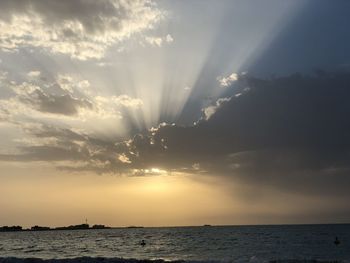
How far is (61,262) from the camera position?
5169 cm

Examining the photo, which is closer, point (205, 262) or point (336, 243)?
point (205, 262)

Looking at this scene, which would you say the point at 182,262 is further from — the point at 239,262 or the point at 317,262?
the point at 317,262

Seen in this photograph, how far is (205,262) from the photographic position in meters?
49.5

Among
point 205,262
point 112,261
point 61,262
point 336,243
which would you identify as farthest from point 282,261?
point 336,243

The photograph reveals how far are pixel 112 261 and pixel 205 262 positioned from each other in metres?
9.64

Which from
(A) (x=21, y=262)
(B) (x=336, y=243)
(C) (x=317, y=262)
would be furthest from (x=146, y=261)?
(B) (x=336, y=243)

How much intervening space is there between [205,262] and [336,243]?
3008 inches

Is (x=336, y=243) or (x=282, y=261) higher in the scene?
(x=336, y=243)

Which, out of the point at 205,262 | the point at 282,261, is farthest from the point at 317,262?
the point at 205,262

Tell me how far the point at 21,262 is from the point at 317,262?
3149 centimetres

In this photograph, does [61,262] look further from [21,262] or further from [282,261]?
[282,261]

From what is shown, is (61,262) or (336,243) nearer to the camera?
(61,262)

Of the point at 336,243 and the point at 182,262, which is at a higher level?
the point at 336,243

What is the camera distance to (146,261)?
51.2 meters
